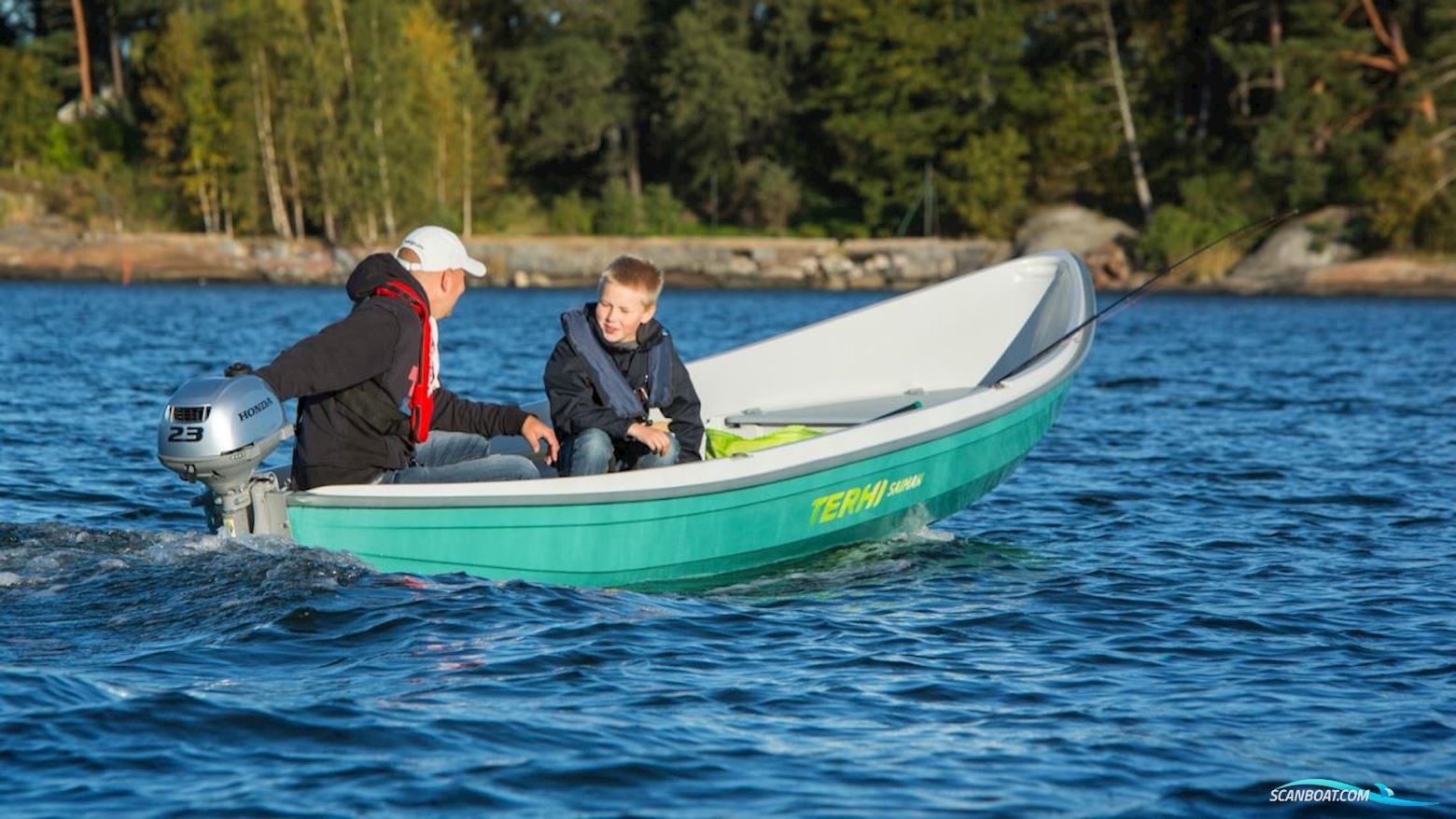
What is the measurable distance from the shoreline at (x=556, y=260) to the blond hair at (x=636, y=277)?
135ft

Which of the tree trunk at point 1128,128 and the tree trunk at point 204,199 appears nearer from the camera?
the tree trunk at point 1128,128

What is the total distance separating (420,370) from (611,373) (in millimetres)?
1011

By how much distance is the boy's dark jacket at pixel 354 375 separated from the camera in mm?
6270

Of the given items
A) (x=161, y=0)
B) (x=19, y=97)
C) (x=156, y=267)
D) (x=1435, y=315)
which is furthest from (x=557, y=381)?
(x=161, y=0)

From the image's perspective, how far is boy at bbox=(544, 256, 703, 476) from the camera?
7199mm

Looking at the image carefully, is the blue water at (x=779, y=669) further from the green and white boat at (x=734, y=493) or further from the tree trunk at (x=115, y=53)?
the tree trunk at (x=115, y=53)

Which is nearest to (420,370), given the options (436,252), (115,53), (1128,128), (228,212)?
(436,252)

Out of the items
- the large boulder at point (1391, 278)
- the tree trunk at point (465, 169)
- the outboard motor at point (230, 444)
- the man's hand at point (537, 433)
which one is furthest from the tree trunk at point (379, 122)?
the outboard motor at point (230, 444)

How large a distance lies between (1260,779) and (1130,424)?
10.1 metres

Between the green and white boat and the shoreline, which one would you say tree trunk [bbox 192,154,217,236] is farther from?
the green and white boat

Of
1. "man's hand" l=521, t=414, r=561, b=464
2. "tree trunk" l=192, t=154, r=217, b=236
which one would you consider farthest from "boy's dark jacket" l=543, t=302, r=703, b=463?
"tree trunk" l=192, t=154, r=217, b=236

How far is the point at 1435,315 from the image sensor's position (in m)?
34.4

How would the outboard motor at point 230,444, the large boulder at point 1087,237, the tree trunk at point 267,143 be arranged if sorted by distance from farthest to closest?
the tree trunk at point 267,143
the large boulder at point 1087,237
the outboard motor at point 230,444

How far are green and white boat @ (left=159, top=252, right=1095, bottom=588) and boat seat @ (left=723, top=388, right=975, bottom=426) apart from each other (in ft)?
0.06
